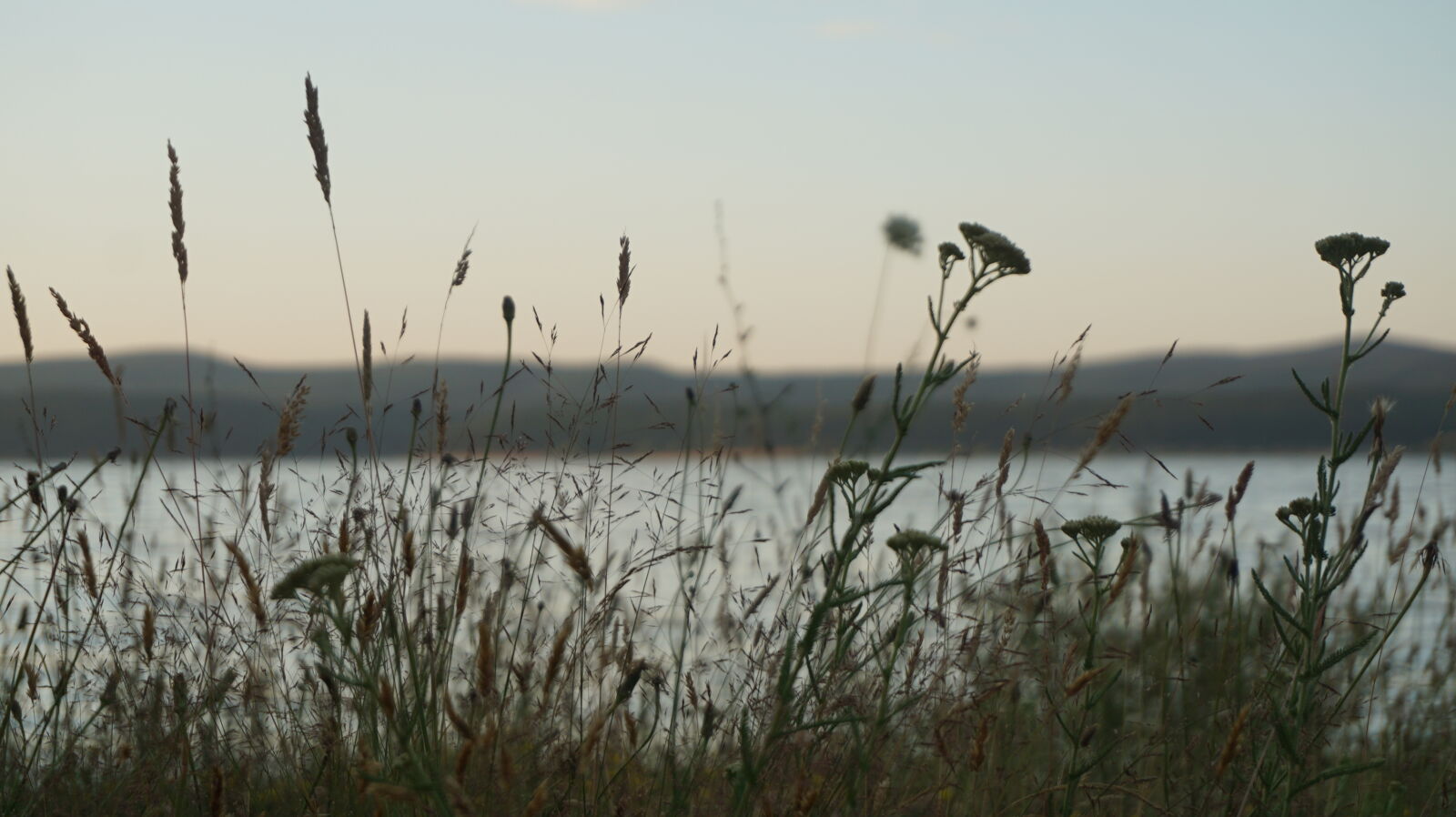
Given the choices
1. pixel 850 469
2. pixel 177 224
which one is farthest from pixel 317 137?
pixel 850 469

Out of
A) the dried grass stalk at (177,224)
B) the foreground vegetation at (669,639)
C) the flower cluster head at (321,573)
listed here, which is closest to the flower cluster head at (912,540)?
the foreground vegetation at (669,639)

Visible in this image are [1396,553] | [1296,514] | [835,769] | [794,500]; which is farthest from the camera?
[794,500]

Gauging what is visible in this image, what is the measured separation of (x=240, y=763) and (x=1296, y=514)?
84.2 inches

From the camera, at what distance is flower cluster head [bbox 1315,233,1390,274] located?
2186mm

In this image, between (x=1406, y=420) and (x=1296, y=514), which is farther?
(x=1406, y=420)

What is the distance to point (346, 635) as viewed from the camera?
1.48 metres

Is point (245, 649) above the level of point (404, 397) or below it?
below

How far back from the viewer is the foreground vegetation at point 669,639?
2.05 m

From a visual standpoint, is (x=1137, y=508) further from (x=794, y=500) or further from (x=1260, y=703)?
(x=1260, y=703)

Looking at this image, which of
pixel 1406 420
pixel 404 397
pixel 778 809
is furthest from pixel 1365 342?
pixel 1406 420

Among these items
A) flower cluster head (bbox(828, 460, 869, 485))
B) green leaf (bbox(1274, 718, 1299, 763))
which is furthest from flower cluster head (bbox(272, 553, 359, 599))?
green leaf (bbox(1274, 718, 1299, 763))

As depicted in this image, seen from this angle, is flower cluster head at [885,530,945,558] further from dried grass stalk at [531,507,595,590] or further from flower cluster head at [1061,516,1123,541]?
dried grass stalk at [531,507,595,590]

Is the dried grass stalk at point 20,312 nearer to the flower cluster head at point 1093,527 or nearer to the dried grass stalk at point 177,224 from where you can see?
the dried grass stalk at point 177,224

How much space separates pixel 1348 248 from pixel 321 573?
181 centimetres
